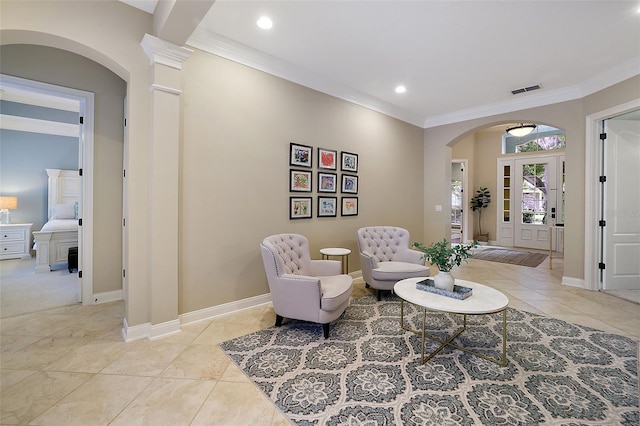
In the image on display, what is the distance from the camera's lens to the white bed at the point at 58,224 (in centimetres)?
471

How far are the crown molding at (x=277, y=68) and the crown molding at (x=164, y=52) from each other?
0.33 metres

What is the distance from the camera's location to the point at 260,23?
280 cm

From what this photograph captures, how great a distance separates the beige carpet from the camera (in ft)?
10.9

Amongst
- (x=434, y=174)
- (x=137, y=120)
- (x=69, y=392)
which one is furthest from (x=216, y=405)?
(x=434, y=174)


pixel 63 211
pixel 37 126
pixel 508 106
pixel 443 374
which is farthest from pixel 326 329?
pixel 37 126

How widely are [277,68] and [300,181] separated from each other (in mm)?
1484

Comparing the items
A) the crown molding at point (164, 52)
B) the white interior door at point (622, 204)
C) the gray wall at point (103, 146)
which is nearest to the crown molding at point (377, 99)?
the crown molding at point (164, 52)

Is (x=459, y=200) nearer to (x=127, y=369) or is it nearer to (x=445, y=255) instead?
(x=445, y=255)

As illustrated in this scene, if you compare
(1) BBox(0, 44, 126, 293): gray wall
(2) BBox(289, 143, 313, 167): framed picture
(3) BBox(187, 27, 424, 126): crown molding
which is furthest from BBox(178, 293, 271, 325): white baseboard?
(3) BBox(187, 27, 424, 126): crown molding

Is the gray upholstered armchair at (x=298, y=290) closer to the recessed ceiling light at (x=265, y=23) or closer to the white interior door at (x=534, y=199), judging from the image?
the recessed ceiling light at (x=265, y=23)

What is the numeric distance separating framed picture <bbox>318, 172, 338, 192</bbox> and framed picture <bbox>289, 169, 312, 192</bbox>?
0.62 feet

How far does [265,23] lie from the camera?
2797 millimetres

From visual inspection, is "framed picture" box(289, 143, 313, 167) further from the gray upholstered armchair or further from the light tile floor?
the light tile floor

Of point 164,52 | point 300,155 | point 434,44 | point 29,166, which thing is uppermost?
point 434,44
